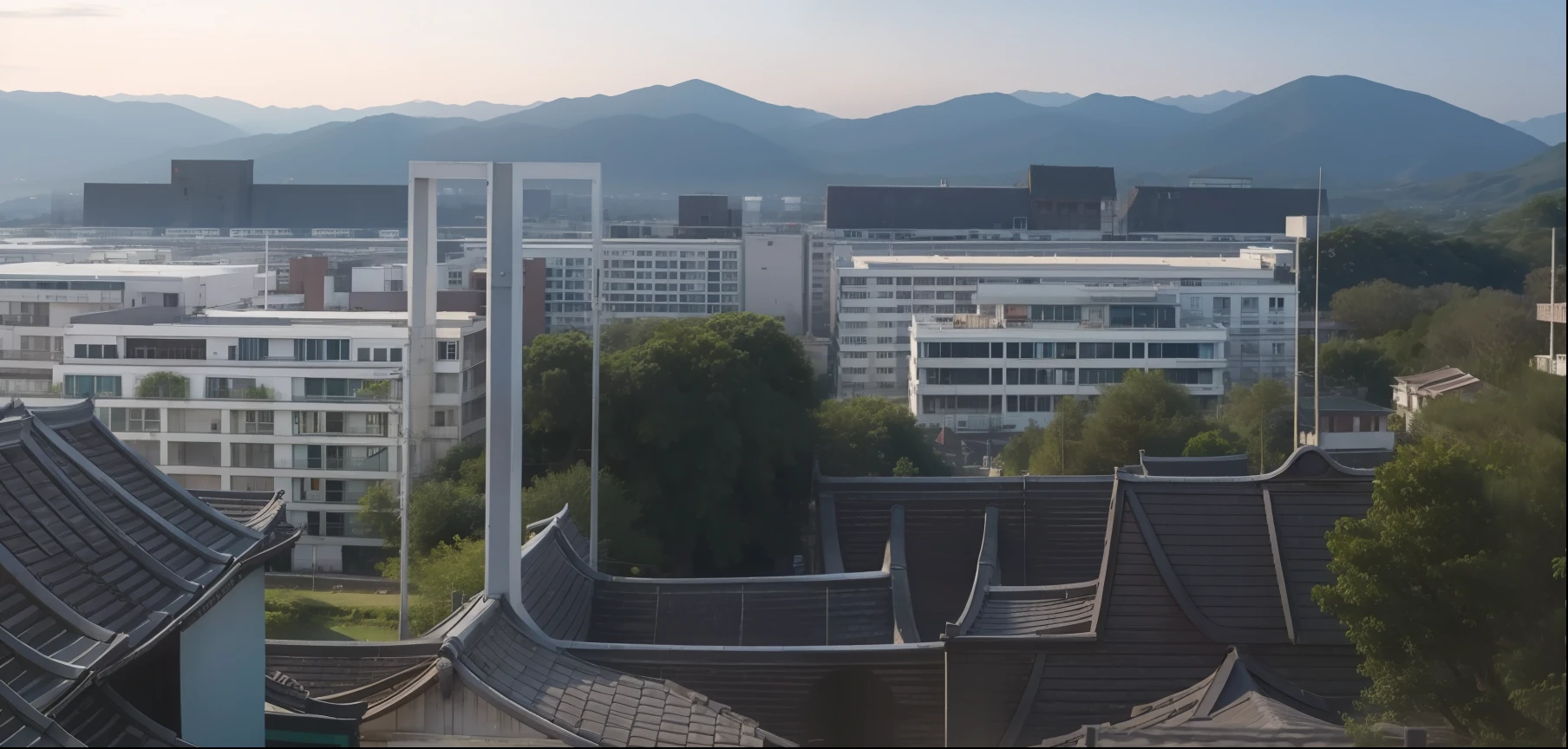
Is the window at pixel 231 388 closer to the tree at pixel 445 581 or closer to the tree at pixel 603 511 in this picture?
the tree at pixel 603 511

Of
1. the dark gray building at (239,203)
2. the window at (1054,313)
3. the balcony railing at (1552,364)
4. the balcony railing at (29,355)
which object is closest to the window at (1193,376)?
the window at (1054,313)

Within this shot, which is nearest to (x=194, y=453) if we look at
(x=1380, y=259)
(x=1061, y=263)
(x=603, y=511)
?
(x=603, y=511)

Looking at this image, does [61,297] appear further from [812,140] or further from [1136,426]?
[812,140]

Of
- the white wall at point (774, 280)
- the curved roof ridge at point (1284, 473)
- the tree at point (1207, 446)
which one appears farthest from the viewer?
the white wall at point (774, 280)

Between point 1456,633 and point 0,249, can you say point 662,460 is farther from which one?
point 0,249

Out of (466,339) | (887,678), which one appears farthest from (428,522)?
(887,678)

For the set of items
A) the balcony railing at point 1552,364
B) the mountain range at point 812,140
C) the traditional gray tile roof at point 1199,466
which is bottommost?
the traditional gray tile roof at point 1199,466
